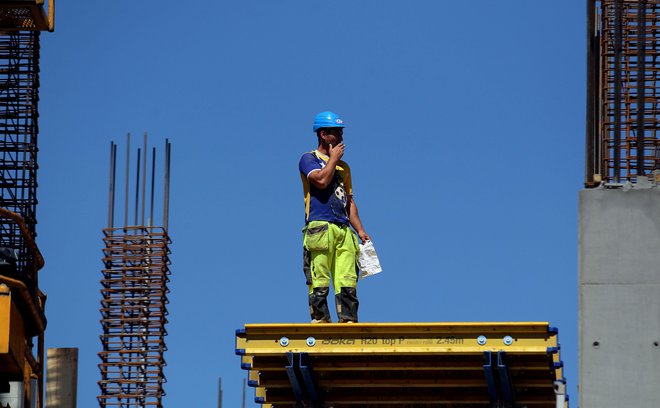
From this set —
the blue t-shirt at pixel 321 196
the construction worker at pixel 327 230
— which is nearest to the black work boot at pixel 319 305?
the construction worker at pixel 327 230

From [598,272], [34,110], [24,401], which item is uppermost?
[34,110]

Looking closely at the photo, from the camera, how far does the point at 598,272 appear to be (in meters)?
20.4

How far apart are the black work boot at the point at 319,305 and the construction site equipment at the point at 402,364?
0.53 m

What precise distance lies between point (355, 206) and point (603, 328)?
4973 millimetres

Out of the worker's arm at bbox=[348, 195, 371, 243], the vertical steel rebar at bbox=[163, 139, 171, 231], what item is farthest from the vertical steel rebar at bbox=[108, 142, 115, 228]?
the worker's arm at bbox=[348, 195, 371, 243]

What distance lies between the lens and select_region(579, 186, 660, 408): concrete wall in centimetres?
2020

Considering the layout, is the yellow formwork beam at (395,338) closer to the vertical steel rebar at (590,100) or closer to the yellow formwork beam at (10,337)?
the vertical steel rebar at (590,100)

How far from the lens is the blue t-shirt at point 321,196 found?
23.7 m

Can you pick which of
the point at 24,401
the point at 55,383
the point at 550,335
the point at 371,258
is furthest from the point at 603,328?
the point at 24,401

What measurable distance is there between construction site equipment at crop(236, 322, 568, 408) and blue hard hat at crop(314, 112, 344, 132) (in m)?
2.72

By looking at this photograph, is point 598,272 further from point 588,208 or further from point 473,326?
point 473,326

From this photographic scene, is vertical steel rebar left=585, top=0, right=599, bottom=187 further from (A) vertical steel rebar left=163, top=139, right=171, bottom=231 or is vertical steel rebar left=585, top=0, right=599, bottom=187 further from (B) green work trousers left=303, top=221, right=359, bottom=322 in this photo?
(A) vertical steel rebar left=163, top=139, right=171, bottom=231

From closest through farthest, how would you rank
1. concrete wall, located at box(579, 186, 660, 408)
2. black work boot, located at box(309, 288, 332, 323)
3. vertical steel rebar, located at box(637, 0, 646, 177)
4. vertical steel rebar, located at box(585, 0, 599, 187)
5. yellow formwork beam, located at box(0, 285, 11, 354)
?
concrete wall, located at box(579, 186, 660, 408)
vertical steel rebar, located at box(637, 0, 646, 177)
vertical steel rebar, located at box(585, 0, 599, 187)
black work boot, located at box(309, 288, 332, 323)
yellow formwork beam, located at box(0, 285, 11, 354)

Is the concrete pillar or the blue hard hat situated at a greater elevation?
the blue hard hat
